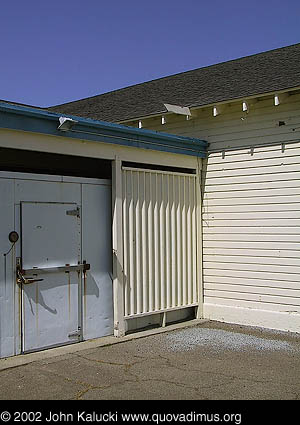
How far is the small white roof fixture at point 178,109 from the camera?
889 centimetres

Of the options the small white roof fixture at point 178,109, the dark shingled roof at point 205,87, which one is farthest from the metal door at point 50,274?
the dark shingled roof at point 205,87

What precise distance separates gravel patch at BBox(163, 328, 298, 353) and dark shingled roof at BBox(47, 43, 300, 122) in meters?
3.84

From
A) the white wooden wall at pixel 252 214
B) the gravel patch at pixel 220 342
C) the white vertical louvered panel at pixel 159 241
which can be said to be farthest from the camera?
the white wooden wall at pixel 252 214

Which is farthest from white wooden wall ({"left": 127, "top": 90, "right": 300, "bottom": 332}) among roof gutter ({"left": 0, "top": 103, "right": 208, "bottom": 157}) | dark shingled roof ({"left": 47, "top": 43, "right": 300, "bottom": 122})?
roof gutter ({"left": 0, "top": 103, "right": 208, "bottom": 157})

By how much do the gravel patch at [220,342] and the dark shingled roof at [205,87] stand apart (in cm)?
384

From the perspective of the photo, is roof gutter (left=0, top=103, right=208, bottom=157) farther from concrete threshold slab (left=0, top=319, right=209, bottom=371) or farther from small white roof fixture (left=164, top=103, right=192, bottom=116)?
concrete threshold slab (left=0, top=319, right=209, bottom=371)

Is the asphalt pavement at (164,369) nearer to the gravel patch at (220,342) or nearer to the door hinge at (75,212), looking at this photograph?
the gravel patch at (220,342)

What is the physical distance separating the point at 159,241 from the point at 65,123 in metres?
2.70

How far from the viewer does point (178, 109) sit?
906 cm

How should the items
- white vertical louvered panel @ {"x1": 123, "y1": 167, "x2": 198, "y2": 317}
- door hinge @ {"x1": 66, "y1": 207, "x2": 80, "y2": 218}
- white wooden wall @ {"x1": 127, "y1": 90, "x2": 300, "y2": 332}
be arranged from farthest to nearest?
white wooden wall @ {"x1": 127, "y1": 90, "x2": 300, "y2": 332} → white vertical louvered panel @ {"x1": 123, "y1": 167, "x2": 198, "y2": 317} → door hinge @ {"x1": 66, "y1": 207, "x2": 80, "y2": 218}

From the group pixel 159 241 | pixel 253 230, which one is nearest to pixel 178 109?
pixel 159 241

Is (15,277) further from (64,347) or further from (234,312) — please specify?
(234,312)

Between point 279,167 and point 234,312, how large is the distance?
8.44 feet

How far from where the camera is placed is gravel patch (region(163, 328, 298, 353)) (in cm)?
723
